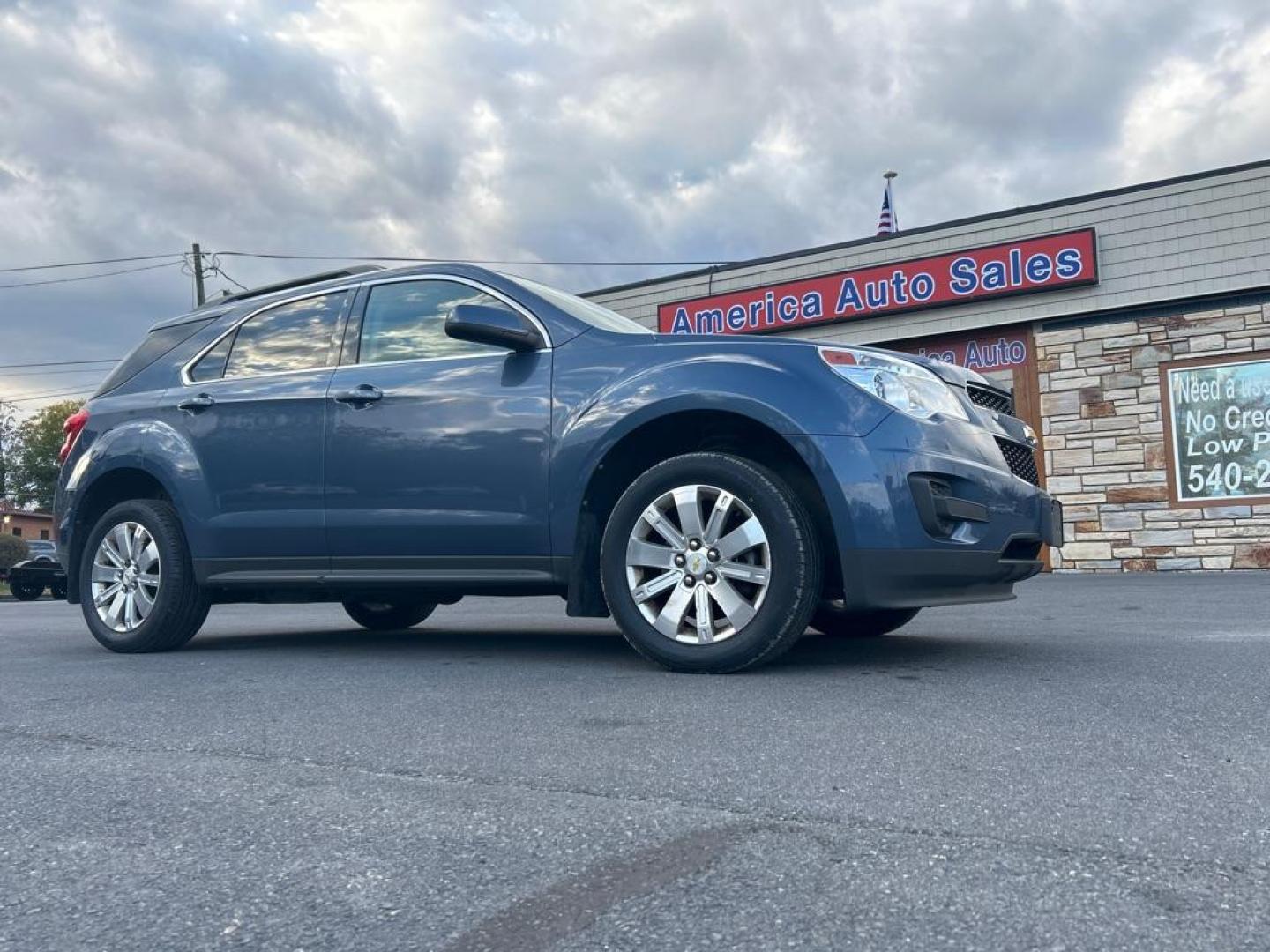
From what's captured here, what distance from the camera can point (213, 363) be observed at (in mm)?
5559

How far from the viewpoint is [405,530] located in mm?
4695

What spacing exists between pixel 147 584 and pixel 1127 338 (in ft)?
37.2

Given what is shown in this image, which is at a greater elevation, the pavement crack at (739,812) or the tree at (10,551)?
the tree at (10,551)

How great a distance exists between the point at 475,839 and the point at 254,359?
154 inches

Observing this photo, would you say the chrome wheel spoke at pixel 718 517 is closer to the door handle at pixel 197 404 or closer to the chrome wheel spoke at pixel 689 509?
the chrome wheel spoke at pixel 689 509

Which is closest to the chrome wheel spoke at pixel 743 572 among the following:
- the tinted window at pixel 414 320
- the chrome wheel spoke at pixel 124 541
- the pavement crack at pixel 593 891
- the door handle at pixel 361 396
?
the tinted window at pixel 414 320

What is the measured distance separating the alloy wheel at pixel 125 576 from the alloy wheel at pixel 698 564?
102 inches

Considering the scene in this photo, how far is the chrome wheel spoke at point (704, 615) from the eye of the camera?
3973 millimetres

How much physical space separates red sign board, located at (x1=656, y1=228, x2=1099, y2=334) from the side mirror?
7938 mm

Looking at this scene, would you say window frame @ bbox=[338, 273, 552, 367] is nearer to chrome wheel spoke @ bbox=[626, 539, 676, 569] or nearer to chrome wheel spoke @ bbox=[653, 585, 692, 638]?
chrome wheel spoke @ bbox=[626, 539, 676, 569]

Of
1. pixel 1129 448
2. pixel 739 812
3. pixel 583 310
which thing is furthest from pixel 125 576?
pixel 1129 448

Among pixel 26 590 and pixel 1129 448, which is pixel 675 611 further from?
pixel 26 590

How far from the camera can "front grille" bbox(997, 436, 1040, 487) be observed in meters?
4.52

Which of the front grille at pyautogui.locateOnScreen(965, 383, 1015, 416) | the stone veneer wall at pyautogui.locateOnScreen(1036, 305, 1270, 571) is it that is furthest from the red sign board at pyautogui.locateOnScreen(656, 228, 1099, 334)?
the front grille at pyautogui.locateOnScreen(965, 383, 1015, 416)
